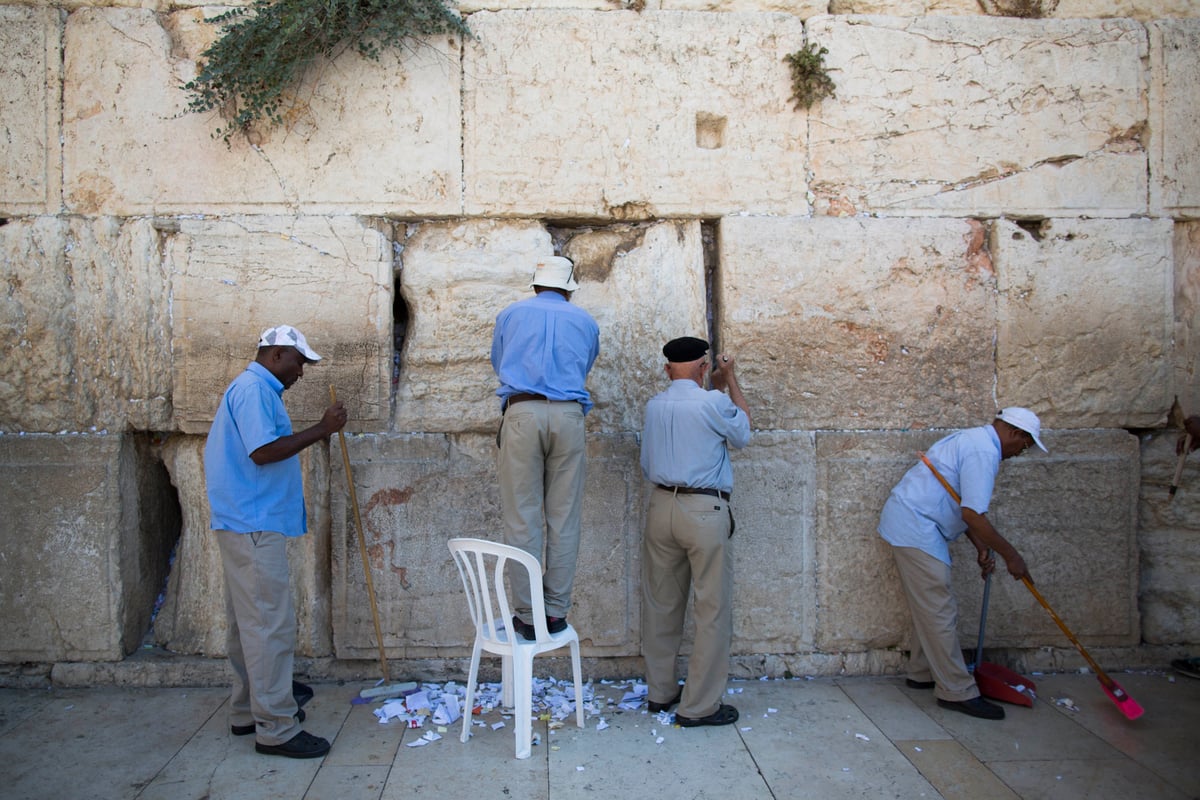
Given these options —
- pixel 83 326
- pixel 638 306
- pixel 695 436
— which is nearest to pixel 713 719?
pixel 695 436

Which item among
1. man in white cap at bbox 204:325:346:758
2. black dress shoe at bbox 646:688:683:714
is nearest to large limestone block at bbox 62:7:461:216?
man in white cap at bbox 204:325:346:758

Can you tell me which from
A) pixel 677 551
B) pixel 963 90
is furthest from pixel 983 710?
pixel 963 90

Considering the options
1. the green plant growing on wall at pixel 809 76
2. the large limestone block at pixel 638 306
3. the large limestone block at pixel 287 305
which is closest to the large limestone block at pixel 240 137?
the large limestone block at pixel 287 305

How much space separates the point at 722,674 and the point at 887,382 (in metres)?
1.77

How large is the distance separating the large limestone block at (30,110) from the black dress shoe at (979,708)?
4.98 meters

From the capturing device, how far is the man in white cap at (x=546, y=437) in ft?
12.0

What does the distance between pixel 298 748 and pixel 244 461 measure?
1.18 meters

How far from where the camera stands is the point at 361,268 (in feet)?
14.0

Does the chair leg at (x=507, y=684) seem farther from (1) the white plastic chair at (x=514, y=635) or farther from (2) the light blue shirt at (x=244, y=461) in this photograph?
(2) the light blue shirt at (x=244, y=461)

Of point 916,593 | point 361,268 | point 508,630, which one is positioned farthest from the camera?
point 361,268

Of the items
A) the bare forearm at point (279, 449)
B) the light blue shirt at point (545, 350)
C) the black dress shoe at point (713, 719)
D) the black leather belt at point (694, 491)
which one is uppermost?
the light blue shirt at point (545, 350)

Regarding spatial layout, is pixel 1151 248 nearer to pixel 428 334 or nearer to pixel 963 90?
pixel 963 90

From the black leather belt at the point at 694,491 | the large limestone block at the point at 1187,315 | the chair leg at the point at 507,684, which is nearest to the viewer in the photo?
the black leather belt at the point at 694,491

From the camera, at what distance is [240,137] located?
Answer: 427cm
